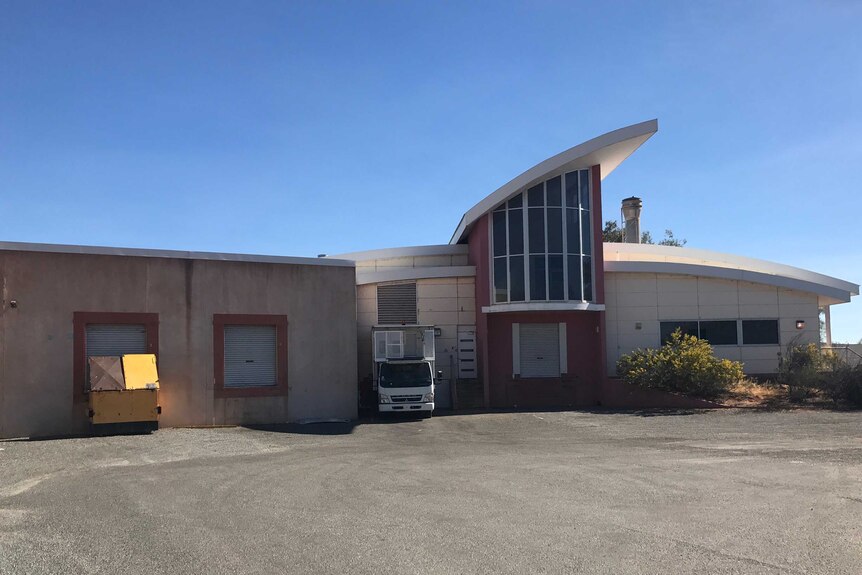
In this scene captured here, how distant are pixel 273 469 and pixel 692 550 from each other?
8.28m

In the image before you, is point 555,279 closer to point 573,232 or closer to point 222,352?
point 573,232

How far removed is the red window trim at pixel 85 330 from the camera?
2081 cm

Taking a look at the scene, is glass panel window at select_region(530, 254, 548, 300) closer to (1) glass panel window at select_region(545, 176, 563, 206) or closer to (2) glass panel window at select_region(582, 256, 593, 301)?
(2) glass panel window at select_region(582, 256, 593, 301)

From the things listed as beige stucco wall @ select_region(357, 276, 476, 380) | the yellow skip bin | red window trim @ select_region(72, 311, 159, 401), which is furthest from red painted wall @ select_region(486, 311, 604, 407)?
the yellow skip bin

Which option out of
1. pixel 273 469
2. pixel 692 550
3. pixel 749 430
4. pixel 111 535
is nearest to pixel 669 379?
pixel 749 430

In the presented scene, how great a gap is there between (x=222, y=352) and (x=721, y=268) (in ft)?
64.6

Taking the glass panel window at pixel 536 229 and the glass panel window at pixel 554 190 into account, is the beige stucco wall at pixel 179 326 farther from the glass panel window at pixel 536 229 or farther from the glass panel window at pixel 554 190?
the glass panel window at pixel 554 190

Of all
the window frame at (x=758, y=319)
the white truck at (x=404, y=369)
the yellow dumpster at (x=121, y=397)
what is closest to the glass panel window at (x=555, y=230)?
the white truck at (x=404, y=369)

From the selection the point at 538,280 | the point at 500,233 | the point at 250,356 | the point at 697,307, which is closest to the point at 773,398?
the point at 697,307

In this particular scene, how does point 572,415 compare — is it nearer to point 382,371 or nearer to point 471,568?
point 382,371

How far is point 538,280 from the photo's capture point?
28641mm

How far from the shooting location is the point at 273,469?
13680 mm

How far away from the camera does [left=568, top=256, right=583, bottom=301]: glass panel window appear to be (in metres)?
28.7

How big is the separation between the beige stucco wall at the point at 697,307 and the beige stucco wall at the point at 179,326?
37.8ft
